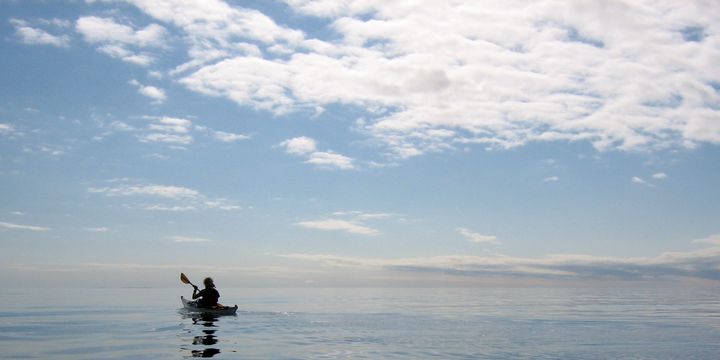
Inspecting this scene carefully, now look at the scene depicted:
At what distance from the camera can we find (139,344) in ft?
93.6

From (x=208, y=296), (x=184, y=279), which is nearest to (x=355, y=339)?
(x=208, y=296)

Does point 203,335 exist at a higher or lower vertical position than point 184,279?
lower

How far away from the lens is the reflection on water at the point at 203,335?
25.3 metres

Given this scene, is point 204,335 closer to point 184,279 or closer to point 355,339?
point 355,339

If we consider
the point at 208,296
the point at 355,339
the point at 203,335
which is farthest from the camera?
the point at 208,296

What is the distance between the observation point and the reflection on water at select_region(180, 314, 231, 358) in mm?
25344

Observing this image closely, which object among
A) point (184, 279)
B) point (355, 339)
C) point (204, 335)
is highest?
point (184, 279)

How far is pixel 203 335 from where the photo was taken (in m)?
31.8

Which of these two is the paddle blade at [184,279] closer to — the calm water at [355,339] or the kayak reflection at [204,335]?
the kayak reflection at [204,335]

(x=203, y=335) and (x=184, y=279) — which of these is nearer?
(x=203, y=335)

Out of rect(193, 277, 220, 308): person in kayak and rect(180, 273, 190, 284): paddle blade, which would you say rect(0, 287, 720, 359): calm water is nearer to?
rect(193, 277, 220, 308): person in kayak

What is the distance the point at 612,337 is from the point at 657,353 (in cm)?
666

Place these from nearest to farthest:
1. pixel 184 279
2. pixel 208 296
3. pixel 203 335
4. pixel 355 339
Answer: pixel 355 339, pixel 203 335, pixel 208 296, pixel 184 279

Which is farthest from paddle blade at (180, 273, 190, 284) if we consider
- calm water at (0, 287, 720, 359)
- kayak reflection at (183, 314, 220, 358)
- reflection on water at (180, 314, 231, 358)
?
calm water at (0, 287, 720, 359)
